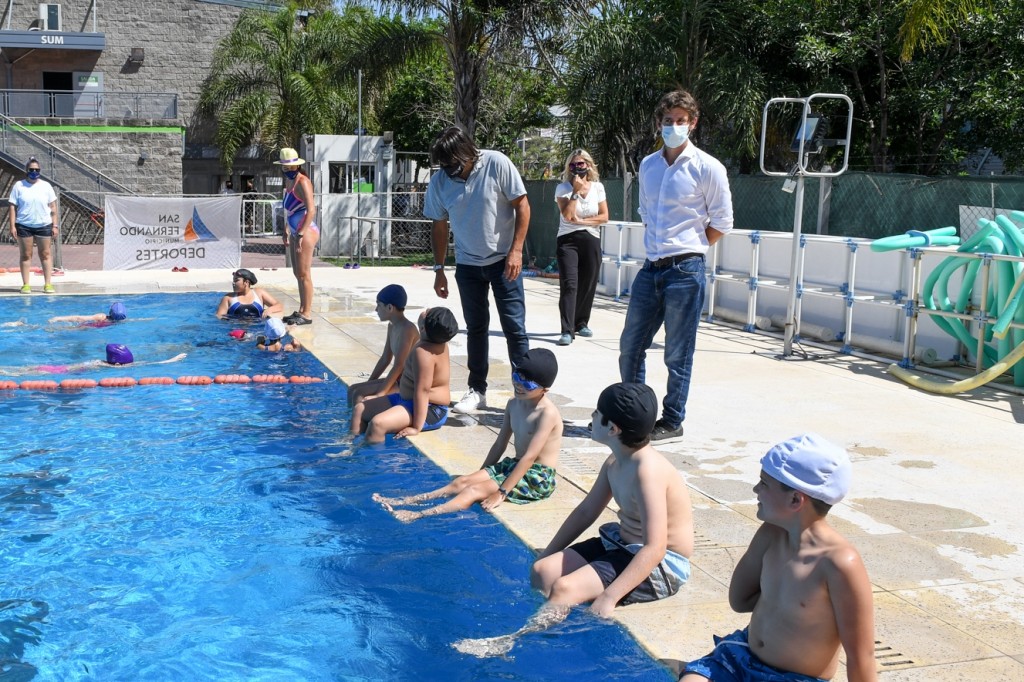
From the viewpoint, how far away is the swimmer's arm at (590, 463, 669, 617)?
3.94m

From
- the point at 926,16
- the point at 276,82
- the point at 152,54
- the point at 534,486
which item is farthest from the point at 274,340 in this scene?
the point at 152,54

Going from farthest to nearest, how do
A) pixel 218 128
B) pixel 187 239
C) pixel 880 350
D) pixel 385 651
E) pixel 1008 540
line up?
pixel 218 128 → pixel 187 239 → pixel 880 350 → pixel 1008 540 → pixel 385 651

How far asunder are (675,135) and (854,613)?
159 inches

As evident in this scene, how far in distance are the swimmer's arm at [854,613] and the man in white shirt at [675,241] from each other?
143 inches

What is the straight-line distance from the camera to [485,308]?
24.4 ft

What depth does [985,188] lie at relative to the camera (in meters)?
11.1

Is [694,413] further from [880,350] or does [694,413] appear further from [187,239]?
[187,239]

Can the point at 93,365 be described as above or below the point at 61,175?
below

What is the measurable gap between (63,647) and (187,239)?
15637mm

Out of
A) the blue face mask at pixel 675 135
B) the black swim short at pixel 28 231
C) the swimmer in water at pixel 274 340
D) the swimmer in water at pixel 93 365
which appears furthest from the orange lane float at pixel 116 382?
the black swim short at pixel 28 231

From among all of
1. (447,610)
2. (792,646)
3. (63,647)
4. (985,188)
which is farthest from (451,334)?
(985,188)

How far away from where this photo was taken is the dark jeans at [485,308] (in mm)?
7246

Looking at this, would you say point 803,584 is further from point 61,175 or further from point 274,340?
point 61,175

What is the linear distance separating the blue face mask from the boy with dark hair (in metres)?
2.66
